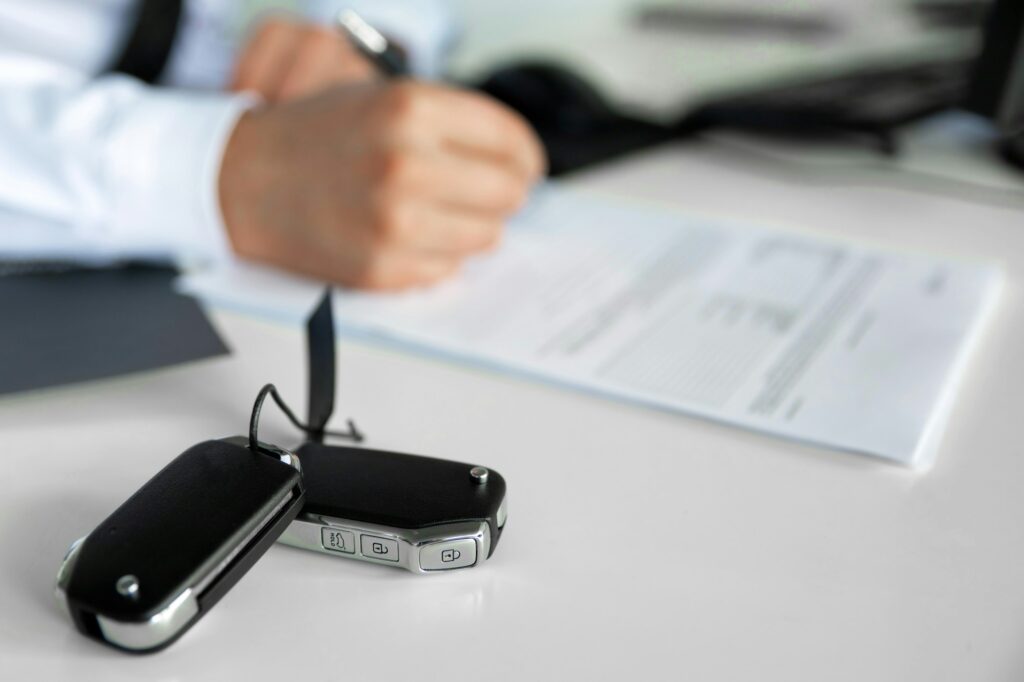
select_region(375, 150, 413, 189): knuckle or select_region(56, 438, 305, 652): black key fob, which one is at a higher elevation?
select_region(375, 150, 413, 189): knuckle

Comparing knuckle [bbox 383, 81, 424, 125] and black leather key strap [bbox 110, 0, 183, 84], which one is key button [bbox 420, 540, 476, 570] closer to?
knuckle [bbox 383, 81, 424, 125]

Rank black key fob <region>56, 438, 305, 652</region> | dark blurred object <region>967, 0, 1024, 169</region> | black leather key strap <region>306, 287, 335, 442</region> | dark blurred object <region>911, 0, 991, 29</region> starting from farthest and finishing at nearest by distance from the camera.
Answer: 1. dark blurred object <region>911, 0, 991, 29</region>
2. dark blurred object <region>967, 0, 1024, 169</region>
3. black leather key strap <region>306, 287, 335, 442</region>
4. black key fob <region>56, 438, 305, 652</region>

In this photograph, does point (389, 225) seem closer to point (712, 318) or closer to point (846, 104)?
point (712, 318)

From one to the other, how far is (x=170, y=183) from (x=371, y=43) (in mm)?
175

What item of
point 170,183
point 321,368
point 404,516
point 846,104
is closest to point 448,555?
point 404,516

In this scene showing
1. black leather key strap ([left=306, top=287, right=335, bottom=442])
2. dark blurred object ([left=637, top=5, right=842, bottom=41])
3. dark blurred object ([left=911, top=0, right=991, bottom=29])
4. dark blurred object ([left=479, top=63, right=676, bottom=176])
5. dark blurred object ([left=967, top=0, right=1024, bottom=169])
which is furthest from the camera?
dark blurred object ([left=637, top=5, right=842, bottom=41])

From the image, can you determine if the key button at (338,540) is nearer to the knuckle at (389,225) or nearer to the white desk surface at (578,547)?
the white desk surface at (578,547)

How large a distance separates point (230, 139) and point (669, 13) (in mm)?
943

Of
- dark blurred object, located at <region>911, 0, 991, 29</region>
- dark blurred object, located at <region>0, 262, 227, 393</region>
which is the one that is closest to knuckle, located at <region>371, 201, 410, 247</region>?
dark blurred object, located at <region>0, 262, 227, 393</region>

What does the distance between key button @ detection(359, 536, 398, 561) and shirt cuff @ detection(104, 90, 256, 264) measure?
0.36 meters

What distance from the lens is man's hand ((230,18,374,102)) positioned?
0.82 metres

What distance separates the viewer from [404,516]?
320mm

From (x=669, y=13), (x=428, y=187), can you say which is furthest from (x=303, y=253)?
(x=669, y=13)

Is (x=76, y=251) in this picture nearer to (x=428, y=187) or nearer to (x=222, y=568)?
(x=428, y=187)
